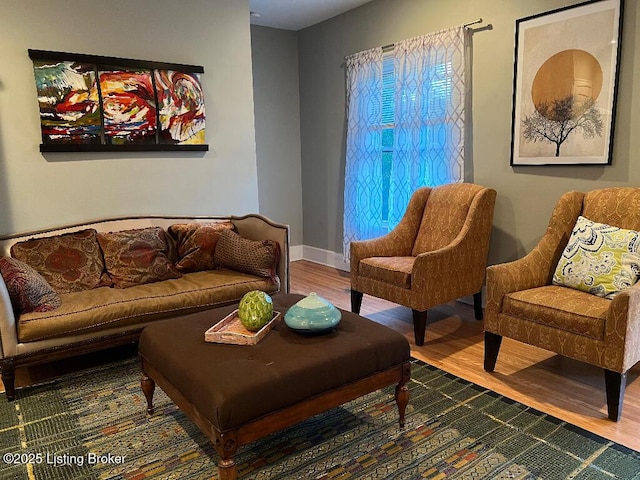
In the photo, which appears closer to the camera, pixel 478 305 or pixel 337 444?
pixel 337 444

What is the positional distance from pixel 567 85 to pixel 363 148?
196 cm

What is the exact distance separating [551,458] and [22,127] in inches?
137

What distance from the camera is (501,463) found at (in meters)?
1.93

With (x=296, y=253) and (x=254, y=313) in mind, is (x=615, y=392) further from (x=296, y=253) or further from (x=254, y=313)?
(x=296, y=253)

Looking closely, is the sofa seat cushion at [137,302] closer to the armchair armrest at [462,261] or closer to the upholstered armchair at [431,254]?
the upholstered armchair at [431,254]

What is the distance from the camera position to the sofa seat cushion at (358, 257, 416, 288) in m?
3.16

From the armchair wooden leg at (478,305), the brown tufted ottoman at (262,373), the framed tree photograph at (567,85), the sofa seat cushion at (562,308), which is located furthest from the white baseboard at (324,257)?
the brown tufted ottoman at (262,373)

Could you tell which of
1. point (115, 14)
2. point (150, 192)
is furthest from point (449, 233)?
point (115, 14)

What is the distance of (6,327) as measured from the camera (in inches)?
94.6

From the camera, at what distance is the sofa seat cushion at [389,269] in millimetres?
3164

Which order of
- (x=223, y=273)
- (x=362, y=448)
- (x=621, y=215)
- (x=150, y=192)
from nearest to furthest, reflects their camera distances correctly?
(x=362, y=448) → (x=621, y=215) → (x=223, y=273) → (x=150, y=192)

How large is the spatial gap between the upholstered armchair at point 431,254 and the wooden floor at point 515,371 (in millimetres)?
224

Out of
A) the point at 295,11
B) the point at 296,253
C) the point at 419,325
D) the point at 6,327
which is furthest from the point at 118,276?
the point at 295,11

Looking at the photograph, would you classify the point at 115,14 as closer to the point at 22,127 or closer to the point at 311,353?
the point at 22,127
